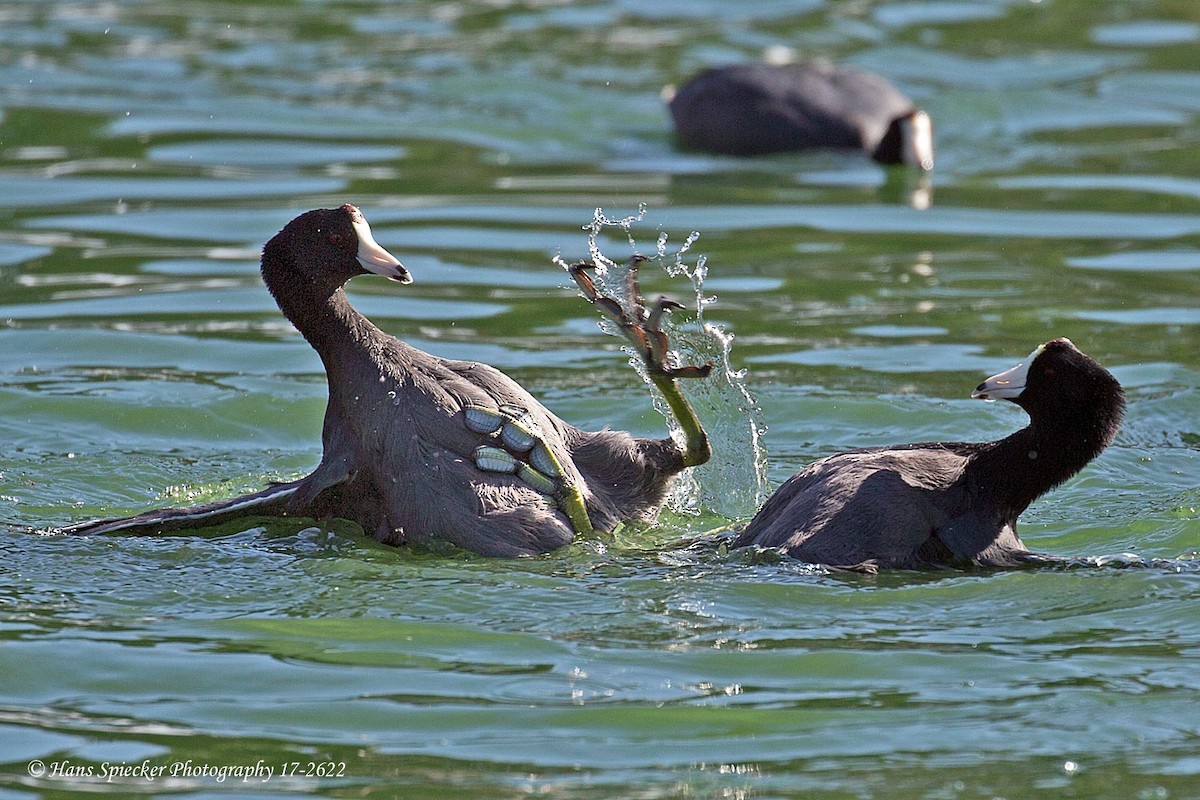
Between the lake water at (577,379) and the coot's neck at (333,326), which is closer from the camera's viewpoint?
the lake water at (577,379)

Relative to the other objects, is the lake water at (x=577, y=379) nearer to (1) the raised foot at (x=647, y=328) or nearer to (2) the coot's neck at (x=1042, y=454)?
(2) the coot's neck at (x=1042, y=454)

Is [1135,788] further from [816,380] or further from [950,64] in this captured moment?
[950,64]

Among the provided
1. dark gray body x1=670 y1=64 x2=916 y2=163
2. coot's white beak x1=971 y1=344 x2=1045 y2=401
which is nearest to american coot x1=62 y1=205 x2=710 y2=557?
coot's white beak x1=971 y1=344 x2=1045 y2=401

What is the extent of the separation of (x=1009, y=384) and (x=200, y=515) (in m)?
2.53

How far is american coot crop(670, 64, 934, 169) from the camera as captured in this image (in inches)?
531

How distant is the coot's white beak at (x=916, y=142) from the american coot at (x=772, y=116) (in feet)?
0.15

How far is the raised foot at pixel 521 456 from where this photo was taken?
582 centimetres

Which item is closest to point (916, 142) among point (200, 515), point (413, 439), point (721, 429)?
point (721, 429)

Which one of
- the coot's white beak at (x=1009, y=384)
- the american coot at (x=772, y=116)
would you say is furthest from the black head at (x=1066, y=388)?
the american coot at (x=772, y=116)

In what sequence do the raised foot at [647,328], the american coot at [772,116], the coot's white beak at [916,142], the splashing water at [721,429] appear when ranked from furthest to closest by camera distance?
the american coot at [772,116] → the coot's white beak at [916,142] → the splashing water at [721,429] → the raised foot at [647,328]

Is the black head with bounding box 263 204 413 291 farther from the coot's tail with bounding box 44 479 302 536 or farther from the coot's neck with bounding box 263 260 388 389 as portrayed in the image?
the coot's tail with bounding box 44 479 302 536

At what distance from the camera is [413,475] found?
228 inches

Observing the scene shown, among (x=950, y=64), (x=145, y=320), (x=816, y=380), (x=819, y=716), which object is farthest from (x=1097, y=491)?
(x=950, y=64)

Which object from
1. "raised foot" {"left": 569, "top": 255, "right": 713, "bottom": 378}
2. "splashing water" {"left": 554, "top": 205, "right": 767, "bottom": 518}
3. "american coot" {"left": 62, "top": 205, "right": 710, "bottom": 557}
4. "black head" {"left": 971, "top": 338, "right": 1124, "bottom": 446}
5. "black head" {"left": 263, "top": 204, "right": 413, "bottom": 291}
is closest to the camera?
"black head" {"left": 971, "top": 338, "right": 1124, "bottom": 446}
